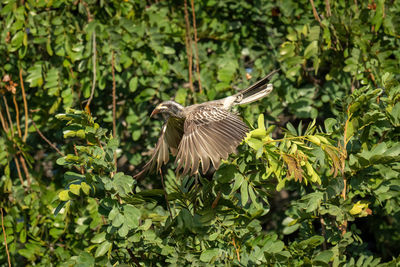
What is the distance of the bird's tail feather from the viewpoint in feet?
12.1

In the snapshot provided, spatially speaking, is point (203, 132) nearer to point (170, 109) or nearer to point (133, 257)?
point (170, 109)

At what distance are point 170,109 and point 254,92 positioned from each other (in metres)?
0.67

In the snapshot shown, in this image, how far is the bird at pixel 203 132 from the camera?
8.55ft

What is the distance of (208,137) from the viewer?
9.47ft

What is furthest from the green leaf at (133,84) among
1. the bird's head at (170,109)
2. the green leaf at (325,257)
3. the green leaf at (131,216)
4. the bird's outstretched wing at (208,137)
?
the green leaf at (325,257)

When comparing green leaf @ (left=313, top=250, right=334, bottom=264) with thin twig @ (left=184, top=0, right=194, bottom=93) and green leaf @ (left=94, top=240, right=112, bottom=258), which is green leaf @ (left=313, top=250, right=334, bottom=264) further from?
thin twig @ (left=184, top=0, right=194, bottom=93)

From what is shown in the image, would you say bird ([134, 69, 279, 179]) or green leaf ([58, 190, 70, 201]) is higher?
green leaf ([58, 190, 70, 201])

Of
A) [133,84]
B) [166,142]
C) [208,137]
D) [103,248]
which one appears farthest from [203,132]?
[133,84]

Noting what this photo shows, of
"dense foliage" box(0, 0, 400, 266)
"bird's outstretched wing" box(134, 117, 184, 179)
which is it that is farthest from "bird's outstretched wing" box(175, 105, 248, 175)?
"bird's outstretched wing" box(134, 117, 184, 179)

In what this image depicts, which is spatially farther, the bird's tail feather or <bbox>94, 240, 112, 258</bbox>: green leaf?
the bird's tail feather

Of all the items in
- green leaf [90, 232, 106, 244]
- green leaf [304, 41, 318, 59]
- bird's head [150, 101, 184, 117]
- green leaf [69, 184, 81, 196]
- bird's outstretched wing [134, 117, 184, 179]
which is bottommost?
bird's outstretched wing [134, 117, 184, 179]

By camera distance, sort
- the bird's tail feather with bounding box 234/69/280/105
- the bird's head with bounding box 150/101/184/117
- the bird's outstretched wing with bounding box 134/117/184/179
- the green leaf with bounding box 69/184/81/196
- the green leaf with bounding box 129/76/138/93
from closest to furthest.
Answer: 1. the green leaf with bounding box 69/184/81/196
2. the bird's outstretched wing with bounding box 134/117/184/179
3. the bird's head with bounding box 150/101/184/117
4. the bird's tail feather with bounding box 234/69/280/105
5. the green leaf with bounding box 129/76/138/93

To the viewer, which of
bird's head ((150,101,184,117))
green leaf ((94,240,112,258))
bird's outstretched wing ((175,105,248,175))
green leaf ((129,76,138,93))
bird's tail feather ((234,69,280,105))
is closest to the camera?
green leaf ((94,240,112,258))

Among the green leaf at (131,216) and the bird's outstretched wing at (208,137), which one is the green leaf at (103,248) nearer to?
the green leaf at (131,216)
